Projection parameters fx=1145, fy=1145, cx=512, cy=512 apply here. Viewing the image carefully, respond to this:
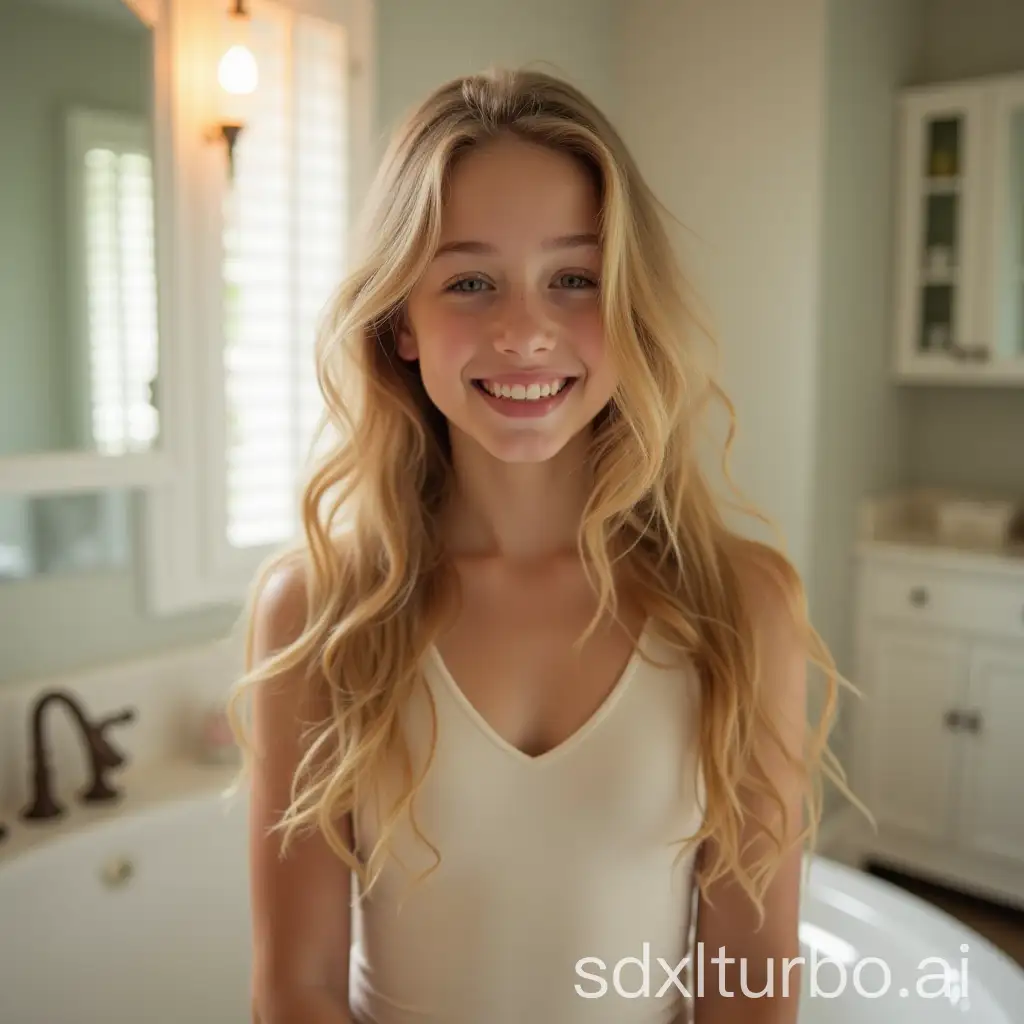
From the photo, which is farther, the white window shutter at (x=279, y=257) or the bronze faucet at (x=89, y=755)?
the white window shutter at (x=279, y=257)

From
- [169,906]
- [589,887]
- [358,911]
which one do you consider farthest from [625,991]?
[169,906]

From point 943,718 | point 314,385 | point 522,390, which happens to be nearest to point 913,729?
point 943,718

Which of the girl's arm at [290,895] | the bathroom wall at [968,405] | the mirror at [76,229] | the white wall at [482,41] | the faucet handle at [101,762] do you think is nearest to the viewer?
Answer: the girl's arm at [290,895]

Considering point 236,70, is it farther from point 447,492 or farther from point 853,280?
point 853,280

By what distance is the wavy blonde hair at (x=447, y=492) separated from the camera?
995 mm

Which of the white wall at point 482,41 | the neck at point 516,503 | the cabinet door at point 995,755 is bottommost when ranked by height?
the cabinet door at point 995,755

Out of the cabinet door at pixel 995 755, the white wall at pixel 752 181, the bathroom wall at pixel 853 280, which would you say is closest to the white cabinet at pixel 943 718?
the cabinet door at pixel 995 755

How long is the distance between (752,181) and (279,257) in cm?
134

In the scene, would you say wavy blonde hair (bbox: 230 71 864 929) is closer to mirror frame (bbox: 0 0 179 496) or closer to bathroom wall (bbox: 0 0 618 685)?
bathroom wall (bbox: 0 0 618 685)

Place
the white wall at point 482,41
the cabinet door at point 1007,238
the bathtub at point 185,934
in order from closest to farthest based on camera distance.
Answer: the bathtub at point 185,934
the white wall at point 482,41
the cabinet door at point 1007,238

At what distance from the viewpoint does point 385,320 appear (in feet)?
3.50

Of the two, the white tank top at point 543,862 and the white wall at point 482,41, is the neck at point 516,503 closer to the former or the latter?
the white tank top at point 543,862

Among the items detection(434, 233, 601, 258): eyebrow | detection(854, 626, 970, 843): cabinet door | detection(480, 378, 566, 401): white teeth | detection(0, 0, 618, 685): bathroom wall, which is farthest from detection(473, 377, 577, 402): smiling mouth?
detection(854, 626, 970, 843): cabinet door

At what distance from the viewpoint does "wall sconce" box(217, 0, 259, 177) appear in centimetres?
205
